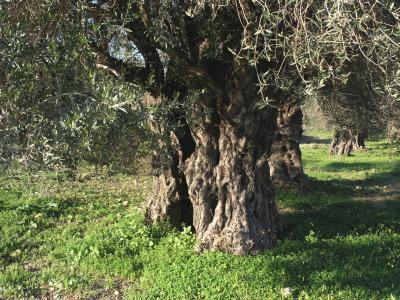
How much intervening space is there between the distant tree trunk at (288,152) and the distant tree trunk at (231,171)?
18.2 ft

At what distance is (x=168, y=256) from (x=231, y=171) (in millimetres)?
1745

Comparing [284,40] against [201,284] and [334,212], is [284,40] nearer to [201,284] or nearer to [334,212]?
[201,284]

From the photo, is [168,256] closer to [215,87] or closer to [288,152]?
[215,87]

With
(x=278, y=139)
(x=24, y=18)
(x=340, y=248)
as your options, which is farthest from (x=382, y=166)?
(x=24, y=18)

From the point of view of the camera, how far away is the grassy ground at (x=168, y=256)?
6895mm

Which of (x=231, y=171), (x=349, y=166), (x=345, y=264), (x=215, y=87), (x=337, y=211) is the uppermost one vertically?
(x=215, y=87)

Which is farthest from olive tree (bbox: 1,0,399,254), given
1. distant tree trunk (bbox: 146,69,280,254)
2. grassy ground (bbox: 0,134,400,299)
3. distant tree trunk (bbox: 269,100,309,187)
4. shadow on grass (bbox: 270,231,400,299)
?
distant tree trunk (bbox: 269,100,309,187)

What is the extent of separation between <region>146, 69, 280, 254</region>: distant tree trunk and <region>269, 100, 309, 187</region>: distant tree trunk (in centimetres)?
555

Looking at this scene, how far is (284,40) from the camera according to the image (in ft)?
19.2

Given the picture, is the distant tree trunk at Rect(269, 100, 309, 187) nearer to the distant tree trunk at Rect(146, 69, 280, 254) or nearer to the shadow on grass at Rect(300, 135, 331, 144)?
the distant tree trunk at Rect(146, 69, 280, 254)

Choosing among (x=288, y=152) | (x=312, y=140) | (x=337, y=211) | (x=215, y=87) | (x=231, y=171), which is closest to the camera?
(x=215, y=87)

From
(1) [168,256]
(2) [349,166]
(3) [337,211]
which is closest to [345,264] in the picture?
(1) [168,256]

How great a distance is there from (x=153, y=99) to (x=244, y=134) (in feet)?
5.29

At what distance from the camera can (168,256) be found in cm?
801
